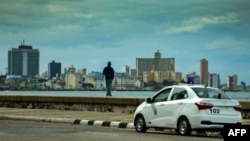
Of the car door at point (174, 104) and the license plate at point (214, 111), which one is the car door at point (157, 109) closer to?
the car door at point (174, 104)

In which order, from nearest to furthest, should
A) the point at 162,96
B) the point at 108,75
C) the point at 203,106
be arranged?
1. the point at 203,106
2. the point at 162,96
3. the point at 108,75

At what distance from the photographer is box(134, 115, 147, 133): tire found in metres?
17.0

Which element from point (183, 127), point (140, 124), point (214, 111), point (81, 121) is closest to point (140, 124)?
point (140, 124)

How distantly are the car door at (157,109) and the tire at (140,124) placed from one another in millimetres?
226

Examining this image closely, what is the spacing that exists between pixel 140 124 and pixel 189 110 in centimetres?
244

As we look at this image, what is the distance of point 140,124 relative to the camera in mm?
17141

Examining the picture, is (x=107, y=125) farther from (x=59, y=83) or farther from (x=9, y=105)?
(x=59, y=83)

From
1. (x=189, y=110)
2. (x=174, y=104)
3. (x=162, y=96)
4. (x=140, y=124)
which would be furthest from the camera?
(x=140, y=124)

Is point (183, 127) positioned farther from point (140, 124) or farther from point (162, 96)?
point (140, 124)

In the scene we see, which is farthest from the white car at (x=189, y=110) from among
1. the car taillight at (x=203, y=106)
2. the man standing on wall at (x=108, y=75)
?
the man standing on wall at (x=108, y=75)

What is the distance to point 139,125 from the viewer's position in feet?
56.3

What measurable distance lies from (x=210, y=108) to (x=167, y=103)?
5.87 feet

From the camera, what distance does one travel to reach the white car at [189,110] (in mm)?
14836

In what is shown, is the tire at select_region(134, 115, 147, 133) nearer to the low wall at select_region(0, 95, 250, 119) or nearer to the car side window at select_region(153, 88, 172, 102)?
the car side window at select_region(153, 88, 172, 102)
